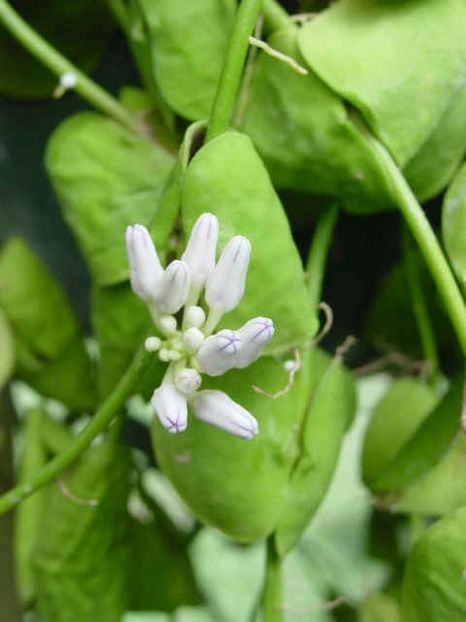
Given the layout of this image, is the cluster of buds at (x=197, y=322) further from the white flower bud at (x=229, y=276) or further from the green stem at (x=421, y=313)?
the green stem at (x=421, y=313)

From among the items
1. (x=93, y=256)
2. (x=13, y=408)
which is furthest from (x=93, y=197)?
(x=13, y=408)

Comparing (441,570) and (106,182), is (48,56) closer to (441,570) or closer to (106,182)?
(106,182)

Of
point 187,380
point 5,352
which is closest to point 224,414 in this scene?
point 187,380

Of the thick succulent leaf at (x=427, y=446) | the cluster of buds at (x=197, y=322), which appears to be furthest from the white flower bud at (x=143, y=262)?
the thick succulent leaf at (x=427, y=446)

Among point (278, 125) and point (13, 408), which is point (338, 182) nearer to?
point (278, 125)

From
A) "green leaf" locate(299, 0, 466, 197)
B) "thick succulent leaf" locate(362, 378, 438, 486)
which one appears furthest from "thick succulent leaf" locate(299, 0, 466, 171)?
"thick succulent leaf" locate(362, 378, 438, 486)

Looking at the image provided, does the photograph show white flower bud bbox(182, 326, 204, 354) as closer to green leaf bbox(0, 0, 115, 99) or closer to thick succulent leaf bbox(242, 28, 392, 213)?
thick succulent leaf bbox(242, 28, 392, 213)
